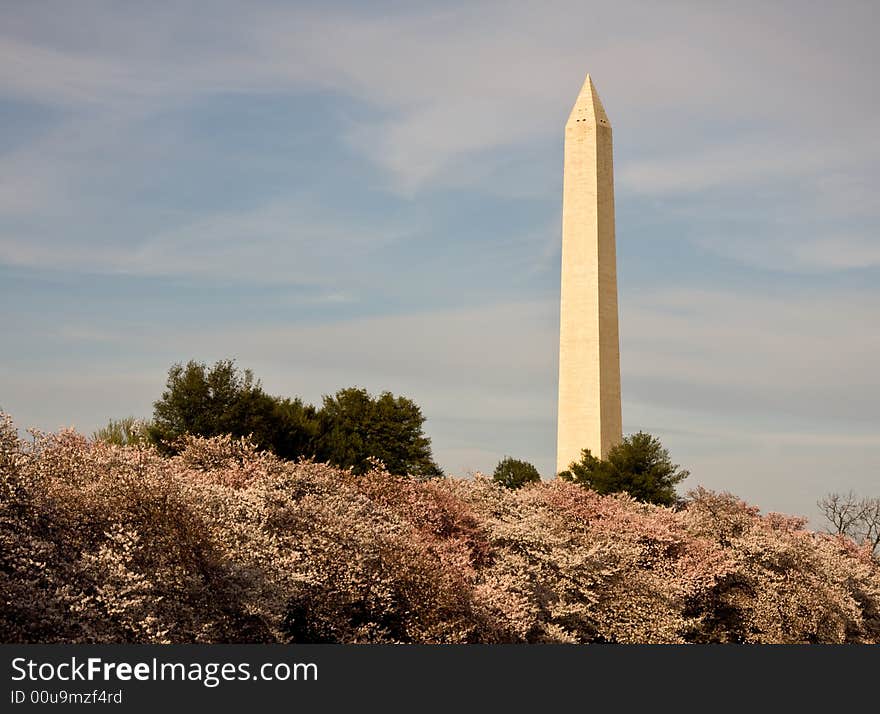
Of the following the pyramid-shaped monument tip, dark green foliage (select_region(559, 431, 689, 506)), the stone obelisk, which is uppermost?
the pyramid-shaped monument tip

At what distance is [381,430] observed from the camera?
60188 millimetres

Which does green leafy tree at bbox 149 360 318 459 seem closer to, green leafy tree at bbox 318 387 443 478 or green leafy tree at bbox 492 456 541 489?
green leafy tree at bbox 318 387 443 478

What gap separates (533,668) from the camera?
794 inches

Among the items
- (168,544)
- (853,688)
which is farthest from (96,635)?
(853,688)

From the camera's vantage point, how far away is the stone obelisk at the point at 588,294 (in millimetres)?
71500

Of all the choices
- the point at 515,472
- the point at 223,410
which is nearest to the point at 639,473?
the point at 515,472

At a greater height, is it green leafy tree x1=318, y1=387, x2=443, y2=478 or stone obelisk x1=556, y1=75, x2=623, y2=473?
stone obelisk x1=556, y1=75, x2=623, y2=473

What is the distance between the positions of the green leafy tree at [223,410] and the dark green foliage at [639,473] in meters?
16.7

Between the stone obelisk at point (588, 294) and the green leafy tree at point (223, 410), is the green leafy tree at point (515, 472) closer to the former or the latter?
A: the stone obelisk at point (588, 294)

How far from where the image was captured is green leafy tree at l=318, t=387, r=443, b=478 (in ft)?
193

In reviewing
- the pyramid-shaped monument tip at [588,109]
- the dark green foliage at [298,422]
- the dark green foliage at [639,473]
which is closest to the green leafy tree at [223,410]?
the dark green foliage at [298,422]

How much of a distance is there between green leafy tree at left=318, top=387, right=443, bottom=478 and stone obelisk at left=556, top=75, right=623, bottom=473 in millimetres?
14173

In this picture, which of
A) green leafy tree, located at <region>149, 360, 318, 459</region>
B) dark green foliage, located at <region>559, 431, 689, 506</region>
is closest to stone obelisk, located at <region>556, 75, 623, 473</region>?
dark green foliage, located at <region>559, 431, 689, 506</region>

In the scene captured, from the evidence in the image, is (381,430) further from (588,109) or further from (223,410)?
(588,109)
